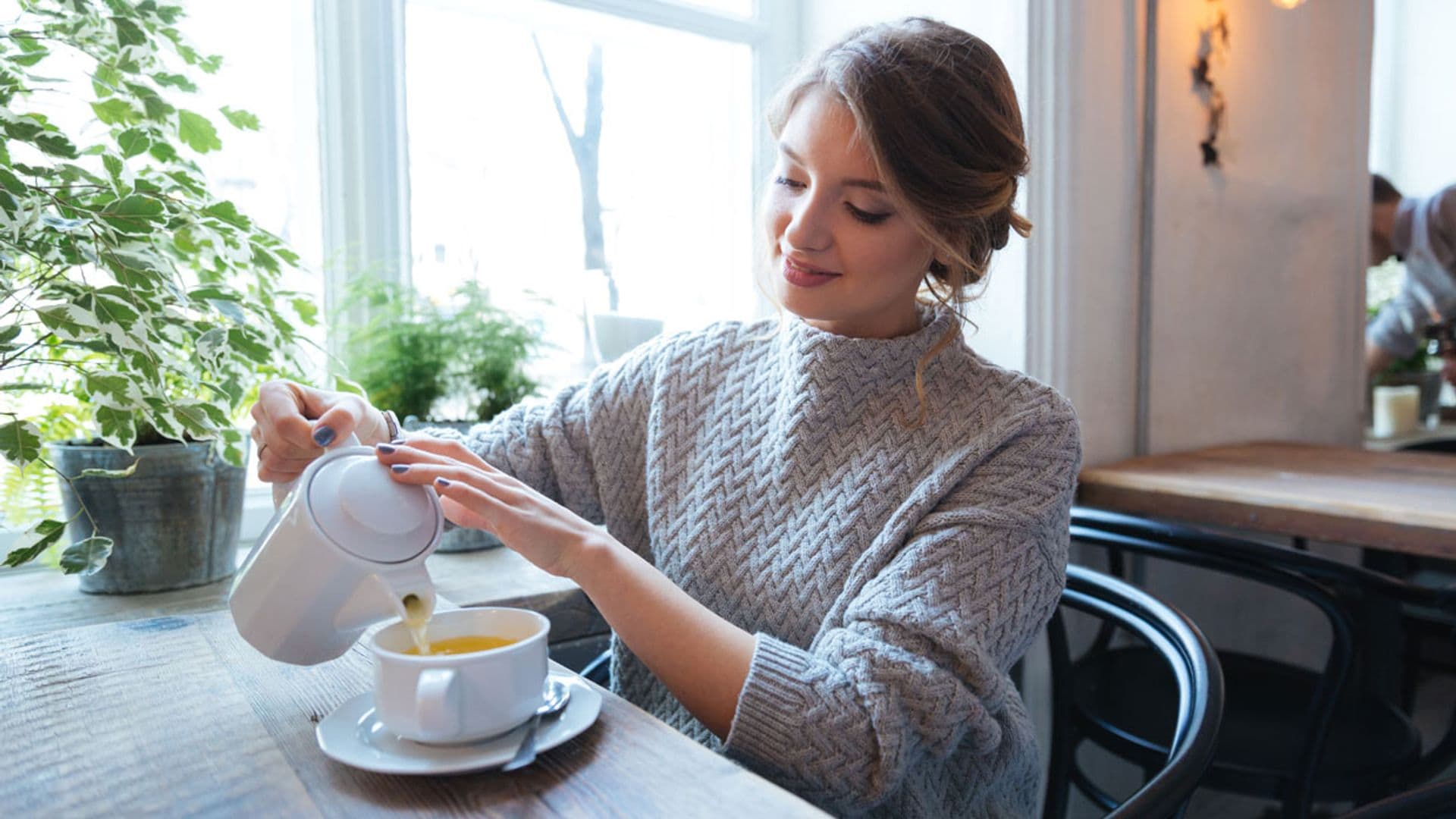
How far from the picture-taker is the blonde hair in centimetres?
96

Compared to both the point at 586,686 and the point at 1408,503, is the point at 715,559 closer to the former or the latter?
the point at 586,686

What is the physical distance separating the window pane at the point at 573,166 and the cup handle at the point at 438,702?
3.26ft

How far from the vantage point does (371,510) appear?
67 cm

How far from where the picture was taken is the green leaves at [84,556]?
842mm

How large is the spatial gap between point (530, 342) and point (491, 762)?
925 millimetres

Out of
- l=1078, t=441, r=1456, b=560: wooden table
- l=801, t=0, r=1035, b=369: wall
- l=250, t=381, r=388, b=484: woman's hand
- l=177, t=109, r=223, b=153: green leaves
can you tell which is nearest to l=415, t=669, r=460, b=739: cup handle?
l=250, t=381, r=388, b=484: woman's hand

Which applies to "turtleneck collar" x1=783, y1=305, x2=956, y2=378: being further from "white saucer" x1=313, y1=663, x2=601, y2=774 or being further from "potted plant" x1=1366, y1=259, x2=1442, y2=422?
"potted plant" x1=1366, y1=259, x2=1442, y2=422

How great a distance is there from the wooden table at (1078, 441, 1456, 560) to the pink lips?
0.90m

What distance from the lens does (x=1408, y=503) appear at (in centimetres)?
146

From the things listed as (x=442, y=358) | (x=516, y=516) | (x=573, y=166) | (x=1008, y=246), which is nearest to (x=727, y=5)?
(x=573, y=166)

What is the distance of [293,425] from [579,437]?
0.36 metres

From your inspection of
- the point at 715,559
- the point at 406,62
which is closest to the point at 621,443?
the point at 715,559

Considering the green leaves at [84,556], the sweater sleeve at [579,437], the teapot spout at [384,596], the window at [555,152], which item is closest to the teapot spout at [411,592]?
the teapot spout at [384,596]

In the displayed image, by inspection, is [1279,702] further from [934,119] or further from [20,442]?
[20,442]
